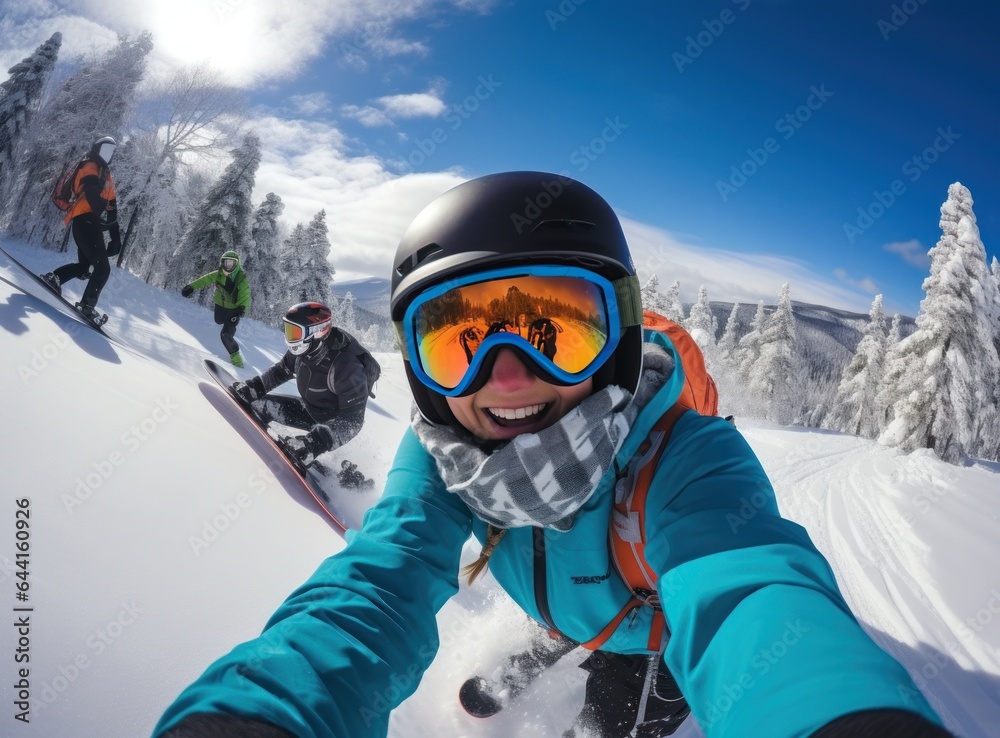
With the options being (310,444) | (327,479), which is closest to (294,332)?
(310,444)

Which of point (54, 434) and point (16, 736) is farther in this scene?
point (54, 434)

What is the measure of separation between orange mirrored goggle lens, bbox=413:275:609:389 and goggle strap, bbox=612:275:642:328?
0.30 ft

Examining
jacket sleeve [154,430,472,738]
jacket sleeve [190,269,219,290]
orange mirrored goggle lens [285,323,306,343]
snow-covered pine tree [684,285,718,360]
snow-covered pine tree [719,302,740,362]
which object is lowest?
snow-covered pine tree [719,302,740,362]

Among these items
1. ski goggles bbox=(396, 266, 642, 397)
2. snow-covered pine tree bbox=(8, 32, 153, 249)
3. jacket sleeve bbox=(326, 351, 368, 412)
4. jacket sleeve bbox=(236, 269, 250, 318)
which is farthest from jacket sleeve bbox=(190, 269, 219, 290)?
snow-covered pine tree bbox=(8, 32, 153, 249)

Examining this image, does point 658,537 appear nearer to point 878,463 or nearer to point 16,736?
point 16,736

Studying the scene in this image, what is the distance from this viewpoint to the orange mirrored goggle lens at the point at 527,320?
1.97 meters

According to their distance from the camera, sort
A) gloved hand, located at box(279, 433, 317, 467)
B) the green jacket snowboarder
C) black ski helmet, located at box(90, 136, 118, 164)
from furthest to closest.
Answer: the green jacket snowboarder → black ski helmet, located at box(90, 136, 118, 164) → gloved hand, located at box(279, 433, 317, 467)

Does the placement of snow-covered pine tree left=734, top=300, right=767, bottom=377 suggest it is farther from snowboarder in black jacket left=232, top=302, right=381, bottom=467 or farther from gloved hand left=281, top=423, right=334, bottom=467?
gloved hand left=281, top=423, right=334, bottom=467

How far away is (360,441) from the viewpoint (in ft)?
23.4

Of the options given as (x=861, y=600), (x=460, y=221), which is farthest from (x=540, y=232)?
(x=861, y=600)

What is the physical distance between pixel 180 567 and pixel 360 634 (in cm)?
171

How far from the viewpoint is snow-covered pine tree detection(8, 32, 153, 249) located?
20578 mm

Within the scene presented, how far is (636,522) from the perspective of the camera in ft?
5.49

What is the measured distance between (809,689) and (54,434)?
427 cm
